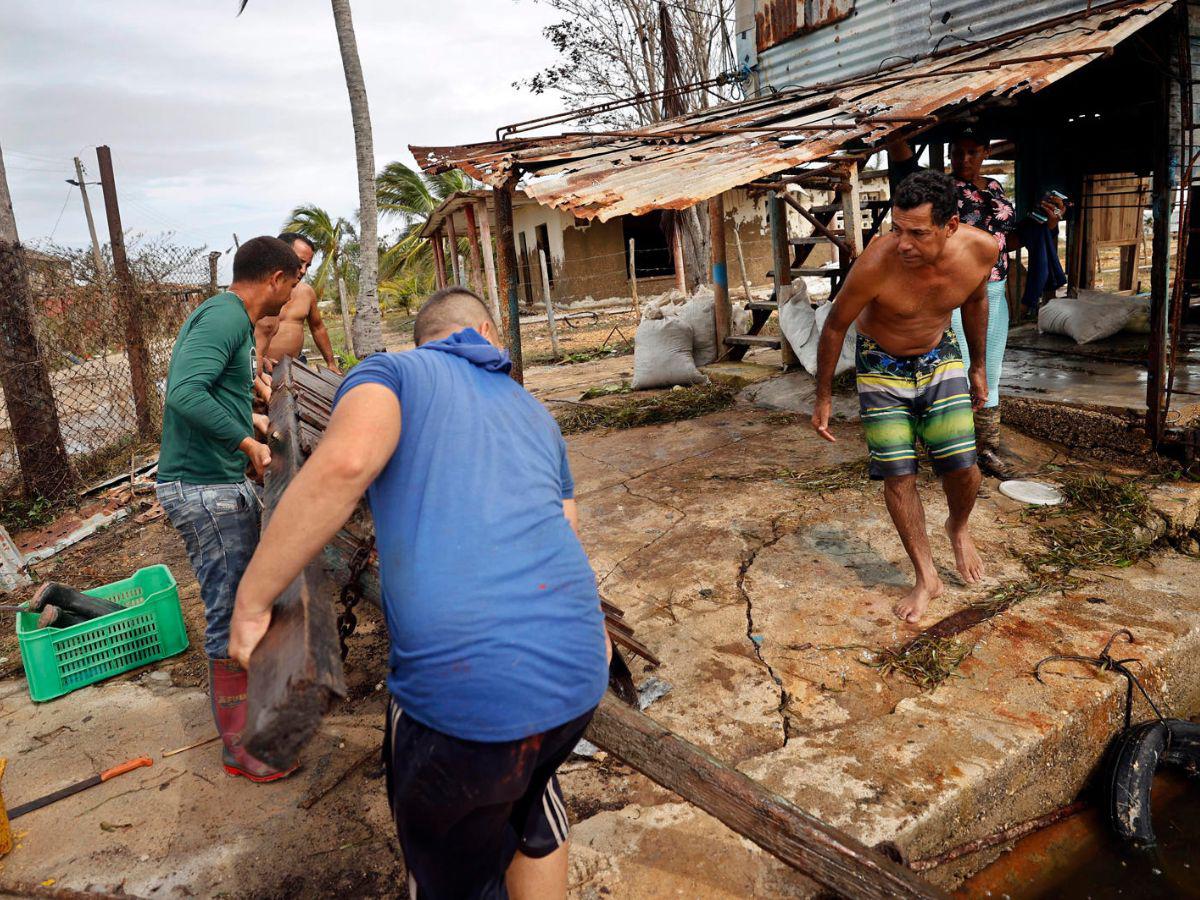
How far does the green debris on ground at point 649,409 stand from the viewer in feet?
24.9

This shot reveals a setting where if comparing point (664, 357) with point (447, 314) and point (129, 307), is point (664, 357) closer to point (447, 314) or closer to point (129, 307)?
point (129, 307)

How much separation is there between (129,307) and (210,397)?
19.3 ft

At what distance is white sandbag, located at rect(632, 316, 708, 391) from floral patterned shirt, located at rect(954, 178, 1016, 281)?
13.5ft

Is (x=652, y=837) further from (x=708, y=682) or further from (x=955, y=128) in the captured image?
(x=955, y=128)

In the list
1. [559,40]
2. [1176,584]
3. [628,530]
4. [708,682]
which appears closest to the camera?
[708,682]

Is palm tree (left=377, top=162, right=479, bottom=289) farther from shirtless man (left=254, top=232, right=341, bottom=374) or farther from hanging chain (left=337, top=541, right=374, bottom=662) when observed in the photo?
hanging chain (left=337, top=541, right=374, bottom=662)

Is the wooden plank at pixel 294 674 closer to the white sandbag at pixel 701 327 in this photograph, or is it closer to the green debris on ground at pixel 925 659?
the green debris on ground at pixel 925 659

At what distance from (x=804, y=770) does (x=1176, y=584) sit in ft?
7.35

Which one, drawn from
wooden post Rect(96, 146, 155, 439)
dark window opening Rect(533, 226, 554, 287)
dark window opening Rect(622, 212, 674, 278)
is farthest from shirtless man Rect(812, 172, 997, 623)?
dark window opening Rect(533, 226, 554, 287)

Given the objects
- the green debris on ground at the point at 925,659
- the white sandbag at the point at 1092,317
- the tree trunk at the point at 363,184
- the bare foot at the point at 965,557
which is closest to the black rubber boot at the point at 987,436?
the bare foot at the point at 965,557

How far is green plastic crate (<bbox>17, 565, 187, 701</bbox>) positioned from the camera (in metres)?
3.54

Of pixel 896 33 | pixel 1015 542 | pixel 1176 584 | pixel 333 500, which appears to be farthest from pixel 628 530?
pixel 896 33

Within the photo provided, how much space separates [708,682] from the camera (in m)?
3.18

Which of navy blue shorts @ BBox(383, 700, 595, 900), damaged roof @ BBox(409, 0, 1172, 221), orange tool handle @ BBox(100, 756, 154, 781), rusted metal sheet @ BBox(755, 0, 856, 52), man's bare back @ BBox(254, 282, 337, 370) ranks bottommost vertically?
orange tool handle @ BBox(100, 756, 154, 781)
